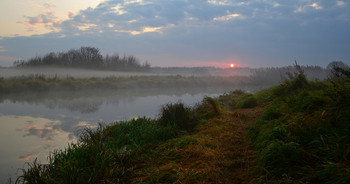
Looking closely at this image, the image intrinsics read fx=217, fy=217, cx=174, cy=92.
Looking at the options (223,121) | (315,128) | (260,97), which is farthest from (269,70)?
(315,128)

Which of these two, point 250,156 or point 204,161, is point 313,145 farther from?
point 204,161

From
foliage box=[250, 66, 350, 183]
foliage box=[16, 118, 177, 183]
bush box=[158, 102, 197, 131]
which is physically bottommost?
foliage box=[16, 118, 177, 183]

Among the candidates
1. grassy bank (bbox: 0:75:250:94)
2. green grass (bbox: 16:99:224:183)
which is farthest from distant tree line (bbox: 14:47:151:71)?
green grass (bbox: 16:99:224:183)

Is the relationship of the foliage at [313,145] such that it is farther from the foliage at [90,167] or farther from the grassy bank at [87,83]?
the grassy bank at [87,83]

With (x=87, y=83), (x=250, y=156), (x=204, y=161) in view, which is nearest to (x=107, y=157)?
(x=204, y=161)

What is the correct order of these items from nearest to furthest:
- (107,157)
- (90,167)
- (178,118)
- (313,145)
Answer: (313,145) < (90,167) < (107,157) < (178,118)

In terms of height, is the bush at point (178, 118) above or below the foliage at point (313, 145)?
below

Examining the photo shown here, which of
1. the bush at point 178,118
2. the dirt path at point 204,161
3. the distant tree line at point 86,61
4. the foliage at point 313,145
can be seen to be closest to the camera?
the foliage at point 313,145

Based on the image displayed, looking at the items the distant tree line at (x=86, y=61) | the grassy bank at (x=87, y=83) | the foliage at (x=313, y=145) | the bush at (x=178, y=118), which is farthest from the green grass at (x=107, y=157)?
the distant tree line at (x=86, y=61)

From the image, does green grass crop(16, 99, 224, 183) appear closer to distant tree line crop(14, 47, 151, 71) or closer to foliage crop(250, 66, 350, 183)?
foliage crop(250, 66, 350, 183)

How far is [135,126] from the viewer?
6.45 meters

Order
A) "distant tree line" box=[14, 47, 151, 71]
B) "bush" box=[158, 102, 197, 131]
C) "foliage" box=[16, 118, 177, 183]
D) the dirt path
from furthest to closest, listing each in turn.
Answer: "distant tree line" box=[14, 47, 151, 71]
"bush" box=[158, 102, 197, 131]
"foliage" box=[16, 118, 177, 183]
the dirt path

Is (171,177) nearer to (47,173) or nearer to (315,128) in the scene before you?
(315,128)

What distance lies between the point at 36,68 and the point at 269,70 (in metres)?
37.4
